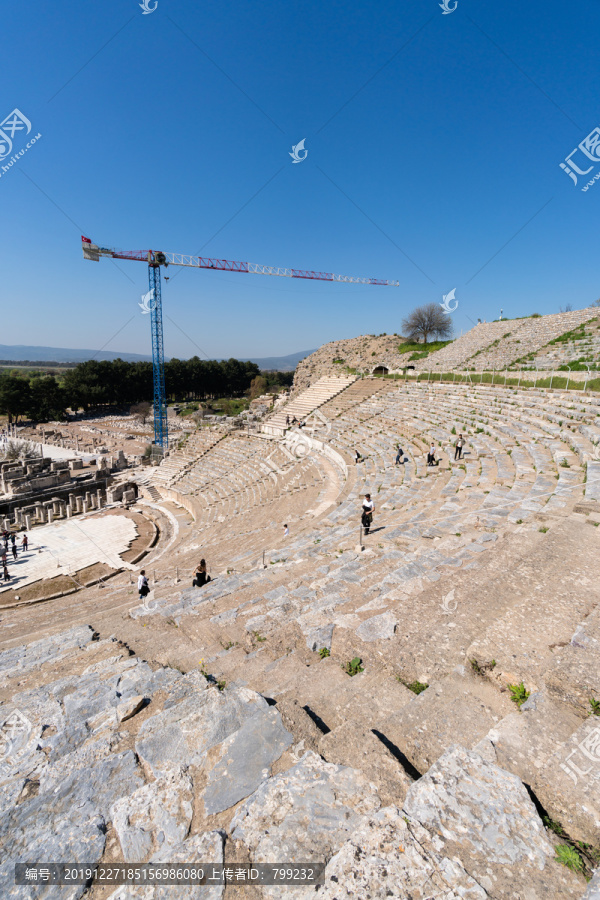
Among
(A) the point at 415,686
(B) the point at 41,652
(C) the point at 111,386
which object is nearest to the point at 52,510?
(B) the point at 41,652

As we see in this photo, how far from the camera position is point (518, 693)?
10.3 feet

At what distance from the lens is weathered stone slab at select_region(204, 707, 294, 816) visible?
232 centimetres

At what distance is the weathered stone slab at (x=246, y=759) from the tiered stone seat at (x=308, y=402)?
85.8 ft

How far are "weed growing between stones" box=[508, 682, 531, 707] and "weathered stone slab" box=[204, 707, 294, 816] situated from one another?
1908mm

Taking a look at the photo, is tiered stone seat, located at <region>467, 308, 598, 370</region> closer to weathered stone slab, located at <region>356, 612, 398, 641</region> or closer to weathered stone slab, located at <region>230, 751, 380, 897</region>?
weathered stone slab, located at <region>356, 612, 398, 641</region>

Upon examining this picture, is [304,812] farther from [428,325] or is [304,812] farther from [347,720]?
[428,325]

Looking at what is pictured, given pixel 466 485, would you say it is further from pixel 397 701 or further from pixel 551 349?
pixel 551 349

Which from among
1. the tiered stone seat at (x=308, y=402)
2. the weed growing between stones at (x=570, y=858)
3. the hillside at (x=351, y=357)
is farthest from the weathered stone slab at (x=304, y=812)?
the hillside at (x=351, y=357)

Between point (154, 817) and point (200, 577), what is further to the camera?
point (200, 577)

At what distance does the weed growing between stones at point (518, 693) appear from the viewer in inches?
122

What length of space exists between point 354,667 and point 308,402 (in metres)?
30.8

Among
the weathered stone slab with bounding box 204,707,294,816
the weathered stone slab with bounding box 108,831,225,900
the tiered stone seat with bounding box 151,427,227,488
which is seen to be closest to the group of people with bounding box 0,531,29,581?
the tiered stone seat with bounding box 151,427,227,488

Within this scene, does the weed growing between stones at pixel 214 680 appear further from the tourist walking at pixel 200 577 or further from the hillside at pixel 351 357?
the hillside at pixel 351 357

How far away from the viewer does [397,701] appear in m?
3.18
